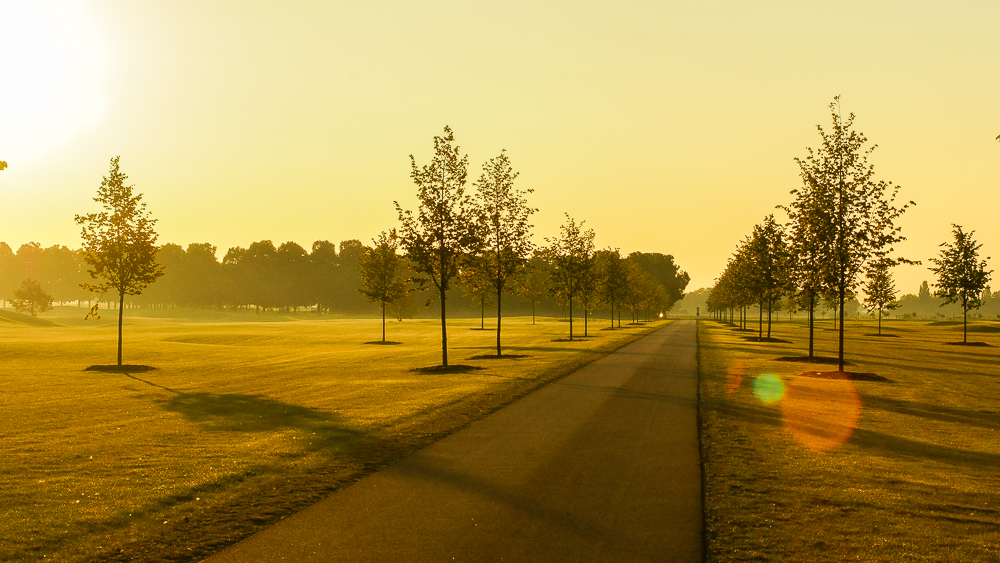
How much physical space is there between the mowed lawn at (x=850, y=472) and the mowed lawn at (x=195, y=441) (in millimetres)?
5430

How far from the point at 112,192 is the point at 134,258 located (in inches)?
126

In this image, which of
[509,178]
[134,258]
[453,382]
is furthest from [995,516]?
[134,258]

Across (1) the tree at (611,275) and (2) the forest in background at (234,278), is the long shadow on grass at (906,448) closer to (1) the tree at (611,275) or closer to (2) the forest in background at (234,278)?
(1) the tree at (611,275)

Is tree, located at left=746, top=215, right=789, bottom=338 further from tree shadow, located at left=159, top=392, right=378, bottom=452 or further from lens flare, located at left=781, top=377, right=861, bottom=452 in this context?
tree shadow, located at left=159, top=392, right=378, bottom=452

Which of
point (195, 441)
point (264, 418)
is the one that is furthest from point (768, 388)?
point (195, 441)

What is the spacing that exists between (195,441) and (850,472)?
38.8 ft

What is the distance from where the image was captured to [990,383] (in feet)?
80.0

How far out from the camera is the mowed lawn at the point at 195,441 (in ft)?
24.6

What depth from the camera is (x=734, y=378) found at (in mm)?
23688

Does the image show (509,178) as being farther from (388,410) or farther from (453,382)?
(388,410)

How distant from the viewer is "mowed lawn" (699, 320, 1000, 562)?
6.98 meters

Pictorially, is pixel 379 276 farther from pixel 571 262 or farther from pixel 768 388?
pixel 768 388

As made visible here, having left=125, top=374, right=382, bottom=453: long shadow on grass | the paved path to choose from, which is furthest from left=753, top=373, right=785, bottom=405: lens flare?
left=125, top=374, right=382, bottom=453: long shadow on grass

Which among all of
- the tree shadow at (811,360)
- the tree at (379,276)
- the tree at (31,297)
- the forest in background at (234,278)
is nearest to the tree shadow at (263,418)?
the tree shadow at (811,360)
